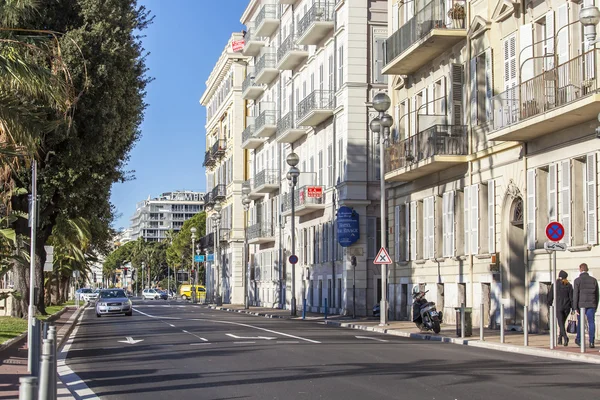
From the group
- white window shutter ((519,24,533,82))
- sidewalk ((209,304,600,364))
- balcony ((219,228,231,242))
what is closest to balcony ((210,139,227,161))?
balcony ((219,228,231,242))

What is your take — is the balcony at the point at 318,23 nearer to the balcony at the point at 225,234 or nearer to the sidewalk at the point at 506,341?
the sidewalk at the point at 506,341

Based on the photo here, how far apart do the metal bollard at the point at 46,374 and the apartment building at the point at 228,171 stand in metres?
64.3

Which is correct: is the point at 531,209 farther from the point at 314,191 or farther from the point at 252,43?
the point at 252,43

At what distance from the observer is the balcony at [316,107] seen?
48.5 m

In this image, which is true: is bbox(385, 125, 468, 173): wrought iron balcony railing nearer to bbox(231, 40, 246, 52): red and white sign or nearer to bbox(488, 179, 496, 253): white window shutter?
bbox(488, 179, 496, 253): white window shutter

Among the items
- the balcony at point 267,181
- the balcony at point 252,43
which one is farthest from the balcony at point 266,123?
the balcony at point 252,43

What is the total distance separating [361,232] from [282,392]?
32.9 metres

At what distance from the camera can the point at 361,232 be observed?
4575 cm

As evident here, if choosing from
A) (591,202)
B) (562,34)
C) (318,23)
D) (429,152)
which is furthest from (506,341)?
(318,23)

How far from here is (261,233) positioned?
65375mm

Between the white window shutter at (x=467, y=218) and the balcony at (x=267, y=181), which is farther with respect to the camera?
the balcony at (x=267, y=181)

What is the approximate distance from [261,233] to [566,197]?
40.6 meters

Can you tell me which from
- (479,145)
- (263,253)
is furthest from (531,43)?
(263,253)

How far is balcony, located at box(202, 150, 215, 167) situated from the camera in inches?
3526
